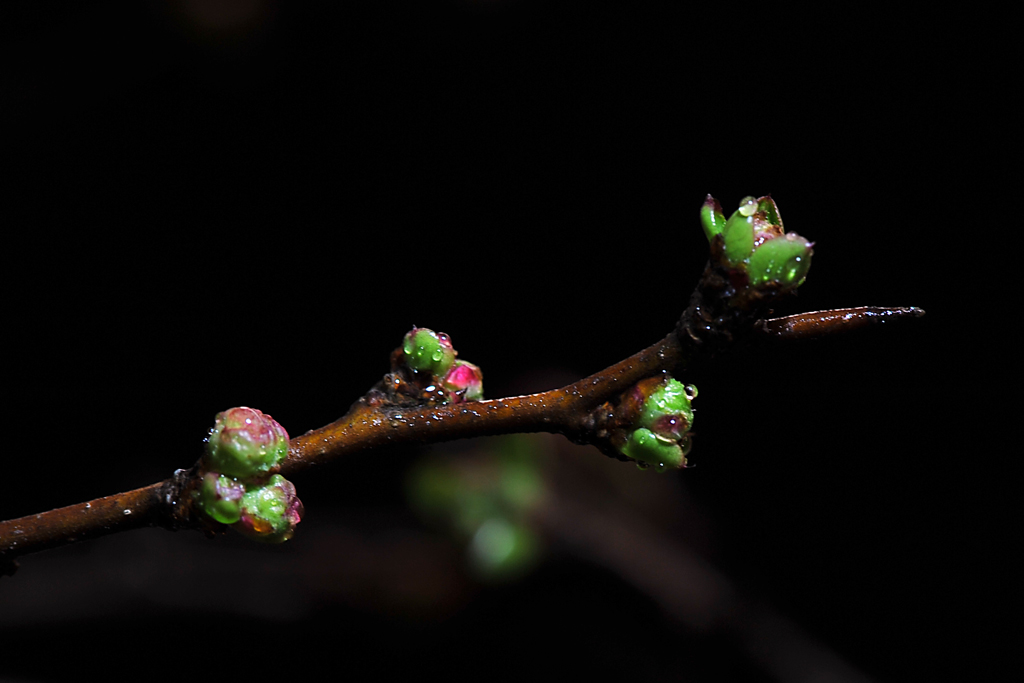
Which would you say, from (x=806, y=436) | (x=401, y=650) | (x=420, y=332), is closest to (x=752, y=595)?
(x=806, y=436)

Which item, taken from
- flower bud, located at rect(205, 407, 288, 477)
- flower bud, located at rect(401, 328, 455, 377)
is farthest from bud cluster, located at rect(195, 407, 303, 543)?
flower bud, located at rect(401, 328, 455, 377)

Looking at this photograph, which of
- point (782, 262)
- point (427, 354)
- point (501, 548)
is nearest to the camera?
point (782, 262)

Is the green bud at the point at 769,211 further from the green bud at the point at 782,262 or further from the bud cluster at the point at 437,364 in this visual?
the bud cluster at the point at 437,364

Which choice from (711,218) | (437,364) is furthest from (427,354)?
(711,218)

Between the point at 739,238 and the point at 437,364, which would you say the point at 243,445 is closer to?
the point at 437,364

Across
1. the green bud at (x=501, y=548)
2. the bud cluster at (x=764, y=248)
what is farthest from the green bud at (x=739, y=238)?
the green bud at (x=501, y=548)

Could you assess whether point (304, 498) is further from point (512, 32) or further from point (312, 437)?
point (312, 437)
